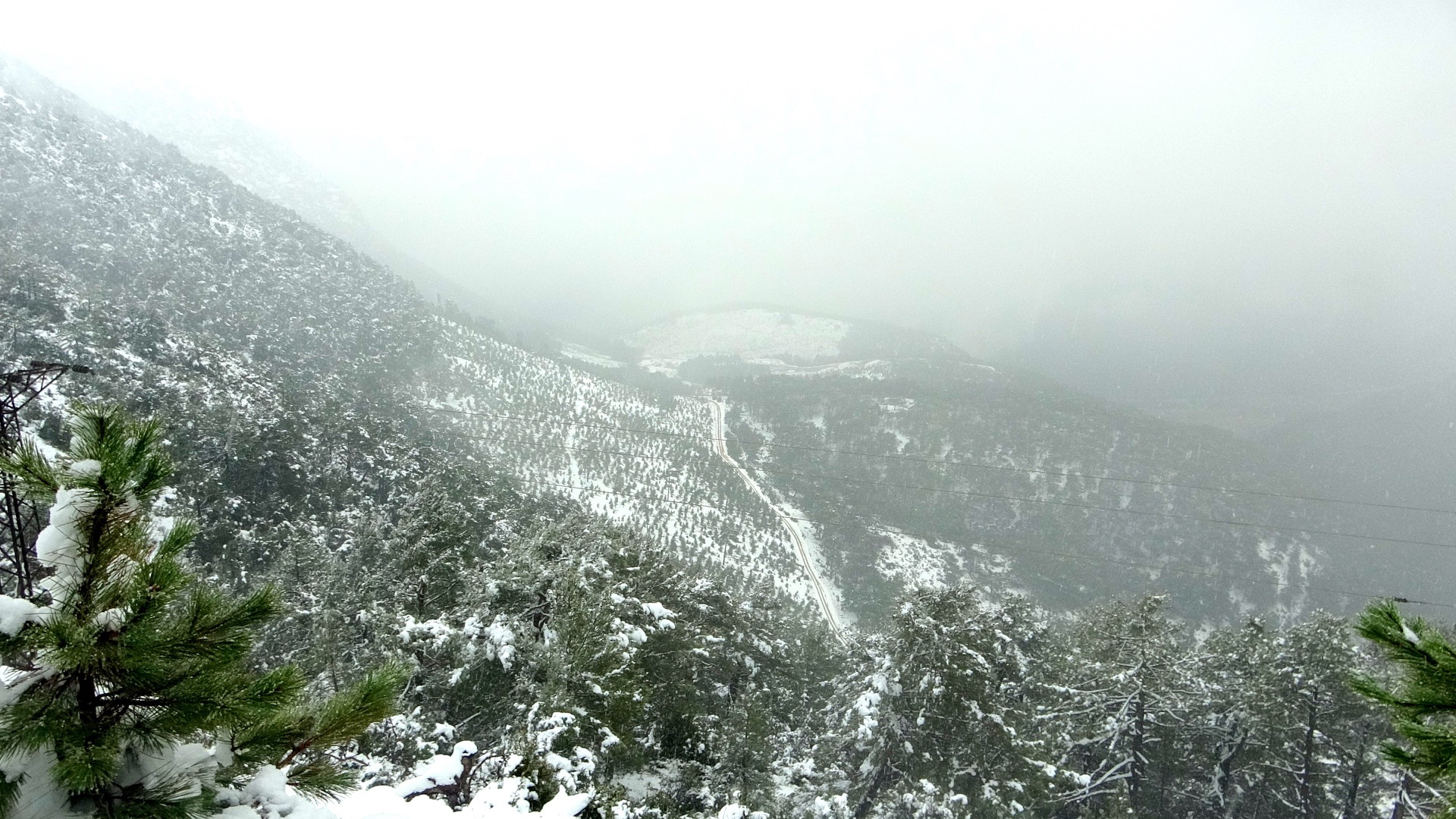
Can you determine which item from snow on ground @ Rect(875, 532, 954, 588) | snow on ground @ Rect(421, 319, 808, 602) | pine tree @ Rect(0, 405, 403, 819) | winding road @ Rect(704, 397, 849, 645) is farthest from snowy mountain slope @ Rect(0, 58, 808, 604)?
pine tree @ Rect(0, 405, 403, 819)

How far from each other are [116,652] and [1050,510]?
169m

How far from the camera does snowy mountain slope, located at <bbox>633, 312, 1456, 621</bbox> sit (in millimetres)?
119688

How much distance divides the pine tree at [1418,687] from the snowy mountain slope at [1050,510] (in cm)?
9350

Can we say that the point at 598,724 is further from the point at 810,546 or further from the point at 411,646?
the point at 810,546

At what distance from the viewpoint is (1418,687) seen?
3348 mm

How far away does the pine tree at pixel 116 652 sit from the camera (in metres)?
2.17

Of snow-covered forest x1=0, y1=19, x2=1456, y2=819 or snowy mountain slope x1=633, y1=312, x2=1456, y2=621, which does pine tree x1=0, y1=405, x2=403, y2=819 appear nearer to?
snow-covered forest x1=0, y1=19, x2=1456, y2=819

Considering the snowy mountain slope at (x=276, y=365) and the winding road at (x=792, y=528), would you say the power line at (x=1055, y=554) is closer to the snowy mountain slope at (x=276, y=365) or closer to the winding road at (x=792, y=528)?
the snowy mountain slope at (x=276, y=365)

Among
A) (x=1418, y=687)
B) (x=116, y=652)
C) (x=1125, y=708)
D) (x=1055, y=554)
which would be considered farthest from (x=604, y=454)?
(x=1418, y=687)

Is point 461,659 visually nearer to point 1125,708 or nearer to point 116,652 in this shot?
point 116,652

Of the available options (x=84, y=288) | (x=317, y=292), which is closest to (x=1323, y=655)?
(x=84, y=288)

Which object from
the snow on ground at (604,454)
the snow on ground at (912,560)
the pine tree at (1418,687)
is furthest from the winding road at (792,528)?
Answer: the pine tree at (1418,687)

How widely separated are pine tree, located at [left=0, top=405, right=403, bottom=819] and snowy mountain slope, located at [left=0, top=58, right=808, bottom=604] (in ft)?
109

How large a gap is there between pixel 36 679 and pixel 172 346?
65.1 metres
